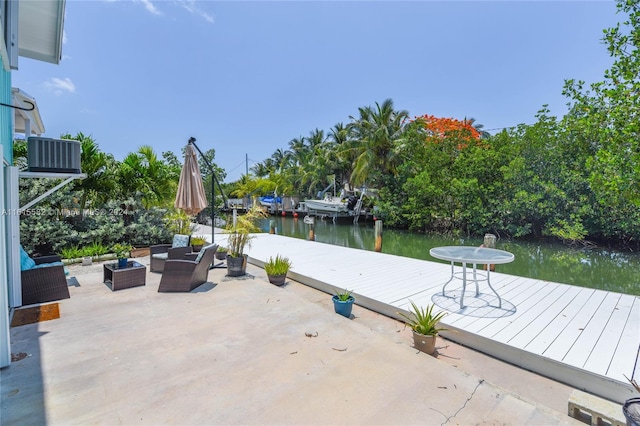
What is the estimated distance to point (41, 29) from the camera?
4.04 metres

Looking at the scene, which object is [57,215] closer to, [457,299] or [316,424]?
[316,424]

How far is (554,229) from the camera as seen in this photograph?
13.2 meters

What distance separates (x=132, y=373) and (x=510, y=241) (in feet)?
54.3

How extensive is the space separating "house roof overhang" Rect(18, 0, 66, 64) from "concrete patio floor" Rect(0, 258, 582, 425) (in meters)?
3.74

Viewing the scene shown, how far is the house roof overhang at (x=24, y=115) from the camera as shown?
5219mm

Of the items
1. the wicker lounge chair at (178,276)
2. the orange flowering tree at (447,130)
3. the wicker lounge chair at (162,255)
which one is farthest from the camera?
the orange flowering tree at (447,130)

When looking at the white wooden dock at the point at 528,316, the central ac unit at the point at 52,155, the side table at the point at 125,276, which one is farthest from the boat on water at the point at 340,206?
the central ac unit at the point at 52,155

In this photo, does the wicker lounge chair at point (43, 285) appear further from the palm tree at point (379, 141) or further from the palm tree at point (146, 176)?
the palm tree at point (379, 141)

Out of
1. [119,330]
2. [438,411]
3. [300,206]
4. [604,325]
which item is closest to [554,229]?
[604,325]

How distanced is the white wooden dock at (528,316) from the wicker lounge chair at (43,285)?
11.4 ft

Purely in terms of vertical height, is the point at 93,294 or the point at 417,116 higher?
the point at 417,116

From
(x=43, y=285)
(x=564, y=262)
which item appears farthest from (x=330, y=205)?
(x=43, y=285)

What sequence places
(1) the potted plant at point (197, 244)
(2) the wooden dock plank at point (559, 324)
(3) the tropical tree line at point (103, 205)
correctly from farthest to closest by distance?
1. (1) the potted plant at point (197, 244)
2. (3) the tropical tree line at point (103, 205)
3. (2) the wooden dock plank at point (559, 324)

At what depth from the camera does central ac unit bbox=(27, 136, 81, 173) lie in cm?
378
